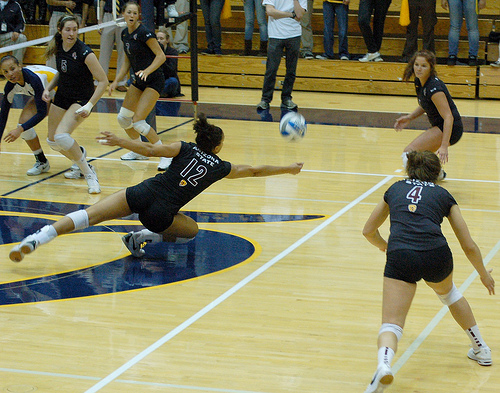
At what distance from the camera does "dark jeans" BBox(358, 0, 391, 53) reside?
45.3 feet

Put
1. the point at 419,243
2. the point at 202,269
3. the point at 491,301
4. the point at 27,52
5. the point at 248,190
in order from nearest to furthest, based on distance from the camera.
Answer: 1. the point at 419,243
2. the point at 491,301
3. the point at 202,269
4. the point at 248,190
5. the point at 27,52

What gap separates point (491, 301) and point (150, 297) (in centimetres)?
→ 228

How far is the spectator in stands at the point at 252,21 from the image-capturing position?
14570 millimetres

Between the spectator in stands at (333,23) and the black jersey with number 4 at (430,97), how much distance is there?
630cm

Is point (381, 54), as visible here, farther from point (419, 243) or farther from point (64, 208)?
point (419, 243)

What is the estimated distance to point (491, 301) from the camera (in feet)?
17.7

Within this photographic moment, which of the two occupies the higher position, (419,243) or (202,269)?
(419,243)

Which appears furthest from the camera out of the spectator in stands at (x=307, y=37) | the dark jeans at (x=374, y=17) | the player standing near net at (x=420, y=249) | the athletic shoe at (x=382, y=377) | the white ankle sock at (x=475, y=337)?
the spectator in stands at (x=307, y=37)

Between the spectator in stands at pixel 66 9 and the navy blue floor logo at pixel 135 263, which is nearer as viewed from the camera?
the navy blue floor logo at pixel 135 263

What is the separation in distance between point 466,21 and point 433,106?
6099mm

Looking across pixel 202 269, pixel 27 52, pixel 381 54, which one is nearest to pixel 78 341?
pixel 202 269

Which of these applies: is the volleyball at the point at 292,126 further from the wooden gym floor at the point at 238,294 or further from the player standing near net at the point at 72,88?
the player standing near net at the point at 72,88

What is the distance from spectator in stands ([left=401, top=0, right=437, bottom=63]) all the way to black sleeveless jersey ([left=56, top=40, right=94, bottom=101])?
737 centimetres

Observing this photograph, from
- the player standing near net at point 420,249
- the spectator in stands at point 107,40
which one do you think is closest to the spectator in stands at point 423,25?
the spectator in stands at point 107,40
